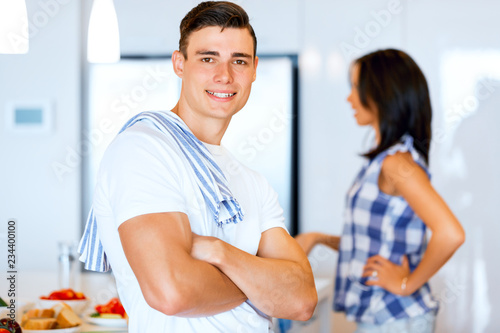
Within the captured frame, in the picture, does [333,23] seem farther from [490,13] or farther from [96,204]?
[96,204]

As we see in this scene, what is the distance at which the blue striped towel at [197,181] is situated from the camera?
3.73 ft

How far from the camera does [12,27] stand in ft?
5.99

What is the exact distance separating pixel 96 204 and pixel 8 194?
2.77m

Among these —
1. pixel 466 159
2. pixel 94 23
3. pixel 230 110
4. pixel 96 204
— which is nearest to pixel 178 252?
pixel 96 204

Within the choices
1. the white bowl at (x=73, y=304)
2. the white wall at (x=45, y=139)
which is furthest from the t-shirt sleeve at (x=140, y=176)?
the white wall at (x=45, y=139)

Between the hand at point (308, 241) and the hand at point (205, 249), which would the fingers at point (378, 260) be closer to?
the hand at point (308, 241)

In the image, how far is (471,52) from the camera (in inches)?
130

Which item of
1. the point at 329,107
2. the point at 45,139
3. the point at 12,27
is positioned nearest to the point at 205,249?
the point at 12,27

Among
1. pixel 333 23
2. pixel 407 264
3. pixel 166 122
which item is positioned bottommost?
pixel 407 264

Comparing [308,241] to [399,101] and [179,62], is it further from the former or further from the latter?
[179,62]

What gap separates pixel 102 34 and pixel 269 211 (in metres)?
1.19

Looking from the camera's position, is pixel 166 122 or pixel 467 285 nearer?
pixel 166 122

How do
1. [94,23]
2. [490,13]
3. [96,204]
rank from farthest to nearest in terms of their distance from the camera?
1. [490,13]
2. [94,23]
3. [96,204]

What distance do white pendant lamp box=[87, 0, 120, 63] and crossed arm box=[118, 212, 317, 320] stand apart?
1260 mm
